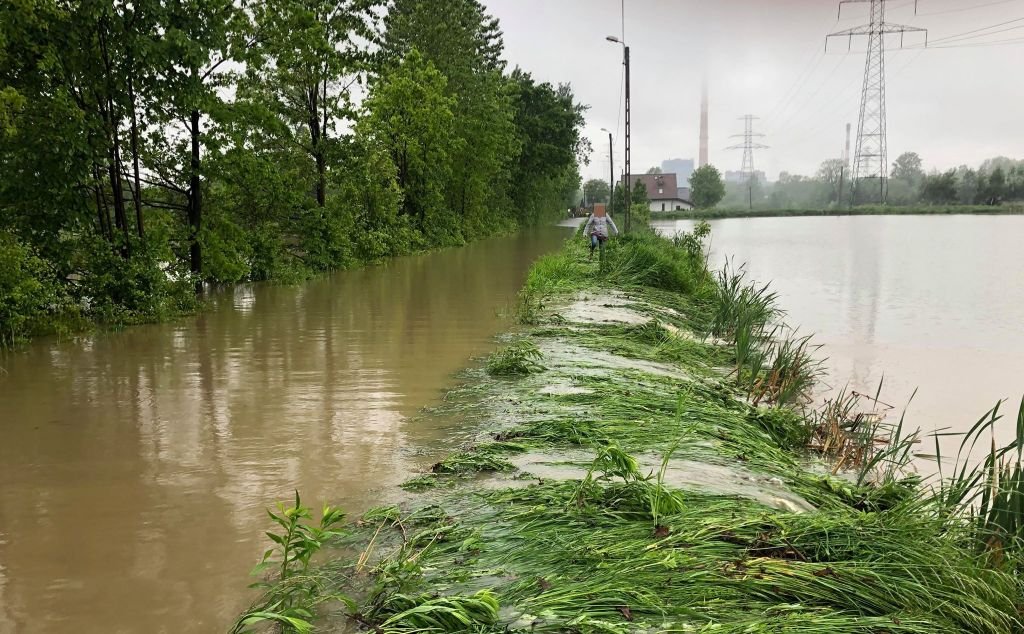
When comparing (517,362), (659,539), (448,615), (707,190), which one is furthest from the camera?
(707,190)

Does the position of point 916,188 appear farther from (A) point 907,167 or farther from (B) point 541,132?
(B) point 541,132

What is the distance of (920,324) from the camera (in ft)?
46.5

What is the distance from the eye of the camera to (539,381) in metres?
8.02

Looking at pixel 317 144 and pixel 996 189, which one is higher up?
pixel 996 189

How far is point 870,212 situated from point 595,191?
57.1 m

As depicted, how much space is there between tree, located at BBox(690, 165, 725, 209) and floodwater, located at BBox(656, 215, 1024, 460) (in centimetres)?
10536

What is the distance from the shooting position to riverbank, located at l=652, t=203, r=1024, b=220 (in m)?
91.8

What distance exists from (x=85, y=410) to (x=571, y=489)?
5609 mm

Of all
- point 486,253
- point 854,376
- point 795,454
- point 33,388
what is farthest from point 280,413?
point 486,253

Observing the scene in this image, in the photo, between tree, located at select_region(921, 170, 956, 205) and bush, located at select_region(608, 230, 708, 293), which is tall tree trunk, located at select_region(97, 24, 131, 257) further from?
tree, located at select_region(921, 170, 956, 205)

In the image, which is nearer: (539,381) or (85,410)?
(85,410)

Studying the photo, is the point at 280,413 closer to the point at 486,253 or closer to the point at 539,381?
the point at 539,381

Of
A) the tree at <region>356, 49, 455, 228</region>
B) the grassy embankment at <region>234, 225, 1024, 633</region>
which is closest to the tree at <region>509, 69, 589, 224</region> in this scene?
the tree at <region>356, 49, 455, 228</region>

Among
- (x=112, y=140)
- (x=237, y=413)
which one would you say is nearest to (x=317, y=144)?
(x=112, y=140)
